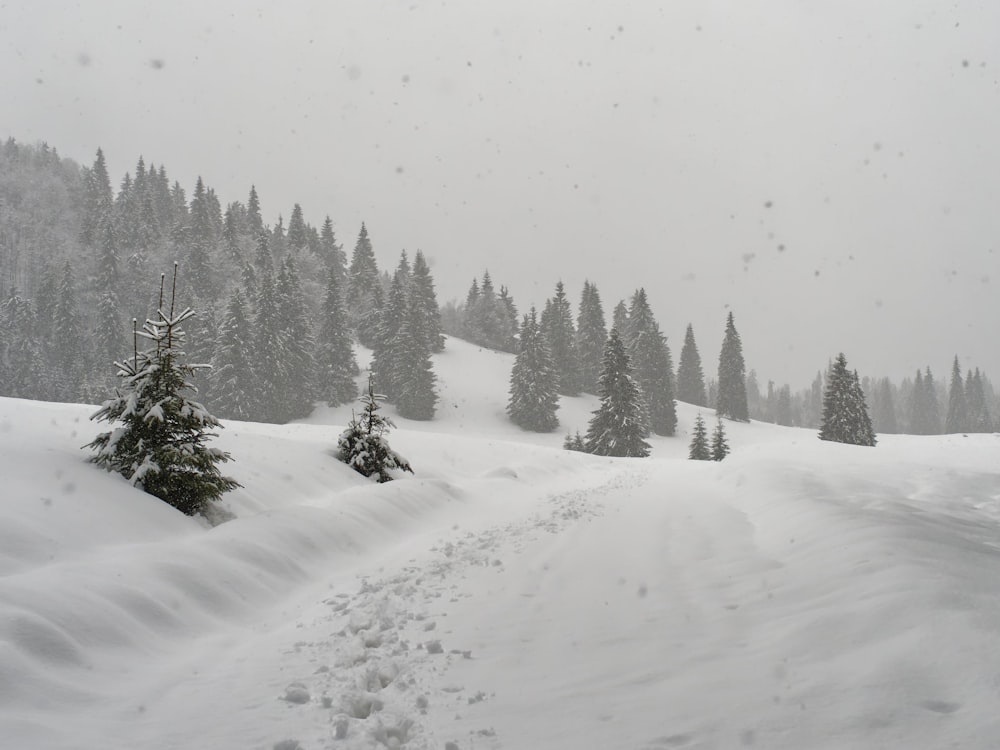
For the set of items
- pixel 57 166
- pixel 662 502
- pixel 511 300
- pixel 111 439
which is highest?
pixel 57 166

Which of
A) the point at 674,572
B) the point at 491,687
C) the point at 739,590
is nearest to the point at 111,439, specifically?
the point at 491,687

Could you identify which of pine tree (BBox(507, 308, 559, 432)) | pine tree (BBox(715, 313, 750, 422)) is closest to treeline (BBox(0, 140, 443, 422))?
pine tree (BBox(507, 308, 559, 432))

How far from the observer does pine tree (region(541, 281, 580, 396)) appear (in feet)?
219

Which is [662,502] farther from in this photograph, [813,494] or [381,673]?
[381,673]

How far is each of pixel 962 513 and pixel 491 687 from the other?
8689 millimetres

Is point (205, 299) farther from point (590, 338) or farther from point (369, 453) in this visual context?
point (369, 453)

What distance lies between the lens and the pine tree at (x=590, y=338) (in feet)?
231

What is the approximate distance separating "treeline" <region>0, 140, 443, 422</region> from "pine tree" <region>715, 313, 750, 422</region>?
127 feet

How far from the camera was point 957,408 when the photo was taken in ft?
285

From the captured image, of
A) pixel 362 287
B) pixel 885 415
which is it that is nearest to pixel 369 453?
pixel 362 287

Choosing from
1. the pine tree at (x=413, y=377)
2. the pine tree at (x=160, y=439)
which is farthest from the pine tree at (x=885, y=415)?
the pine tree at (x=160, y=439)

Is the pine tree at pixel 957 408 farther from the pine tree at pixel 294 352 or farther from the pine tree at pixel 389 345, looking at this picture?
the pine tree at pixel 294 352

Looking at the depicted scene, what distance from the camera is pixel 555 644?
4523 mm

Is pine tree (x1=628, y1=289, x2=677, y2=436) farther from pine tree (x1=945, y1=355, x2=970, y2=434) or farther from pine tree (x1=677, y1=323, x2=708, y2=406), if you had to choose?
pine tree (x1=945, y1=355, x2=970, y2=434)
